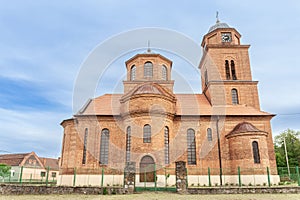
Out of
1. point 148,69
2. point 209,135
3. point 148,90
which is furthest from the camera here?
point 148,69

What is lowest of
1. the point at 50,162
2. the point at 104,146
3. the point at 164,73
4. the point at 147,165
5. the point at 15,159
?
the point at 147,165

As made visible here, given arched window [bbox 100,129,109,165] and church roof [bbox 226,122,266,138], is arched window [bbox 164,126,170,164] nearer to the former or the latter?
arched window [bbox 100,129,109,165]

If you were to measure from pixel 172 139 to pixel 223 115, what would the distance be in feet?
19.9

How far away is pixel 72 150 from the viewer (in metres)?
21.9

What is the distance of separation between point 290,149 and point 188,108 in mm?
35412

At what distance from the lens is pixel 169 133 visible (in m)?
20.4

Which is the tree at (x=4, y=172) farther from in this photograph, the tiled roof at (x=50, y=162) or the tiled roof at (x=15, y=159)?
the tiled roof at (x=50, y=162)

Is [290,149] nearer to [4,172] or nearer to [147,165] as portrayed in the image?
[147,165]

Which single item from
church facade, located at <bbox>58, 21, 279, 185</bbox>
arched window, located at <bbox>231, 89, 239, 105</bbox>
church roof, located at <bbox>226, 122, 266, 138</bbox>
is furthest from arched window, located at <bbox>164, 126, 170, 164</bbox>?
arched window, located at <bbox>231, 89, 239, 105</bbox>

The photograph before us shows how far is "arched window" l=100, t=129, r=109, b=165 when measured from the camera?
21.1 metres

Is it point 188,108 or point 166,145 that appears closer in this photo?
point 166,145

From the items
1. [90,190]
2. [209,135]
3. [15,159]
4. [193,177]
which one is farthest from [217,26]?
[15,159]

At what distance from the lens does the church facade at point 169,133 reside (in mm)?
19562

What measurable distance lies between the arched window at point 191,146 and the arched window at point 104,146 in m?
7.98
